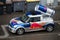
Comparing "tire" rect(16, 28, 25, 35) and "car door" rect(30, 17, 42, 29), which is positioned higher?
"car door" rect(30, 17, 42, 29)

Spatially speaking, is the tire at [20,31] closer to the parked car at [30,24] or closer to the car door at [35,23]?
the parked car at [30,24]

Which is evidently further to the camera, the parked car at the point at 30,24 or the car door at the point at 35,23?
the car door at the point at 35,23

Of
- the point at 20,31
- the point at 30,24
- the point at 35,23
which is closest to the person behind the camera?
the point at 20,31

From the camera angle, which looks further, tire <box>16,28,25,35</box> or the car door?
the car door

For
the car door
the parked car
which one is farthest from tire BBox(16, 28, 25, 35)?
the car door

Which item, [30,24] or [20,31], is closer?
[20,31]

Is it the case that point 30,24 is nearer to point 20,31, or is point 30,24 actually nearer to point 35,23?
point 35,23

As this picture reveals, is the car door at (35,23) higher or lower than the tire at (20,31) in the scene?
higher

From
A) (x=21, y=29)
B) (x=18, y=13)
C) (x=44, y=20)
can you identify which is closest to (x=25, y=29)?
(x=21, y=29)

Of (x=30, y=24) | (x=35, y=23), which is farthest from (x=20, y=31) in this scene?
(x=35, y=23)

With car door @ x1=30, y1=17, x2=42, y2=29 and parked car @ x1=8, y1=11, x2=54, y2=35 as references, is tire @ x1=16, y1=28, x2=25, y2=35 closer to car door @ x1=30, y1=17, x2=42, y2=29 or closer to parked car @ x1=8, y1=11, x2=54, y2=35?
parked car @ x1=8, y1=11, x2=54, y2=35

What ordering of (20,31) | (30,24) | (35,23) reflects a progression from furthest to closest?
(35,23) < (30,24) < (20,31)

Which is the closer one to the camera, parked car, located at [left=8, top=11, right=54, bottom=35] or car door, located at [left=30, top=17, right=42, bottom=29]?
parked car, located at [left=8, top=11, right=54, bottom=35]

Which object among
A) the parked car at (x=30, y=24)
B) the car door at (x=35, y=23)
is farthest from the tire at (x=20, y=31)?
the car door at (x=35, y=23)
